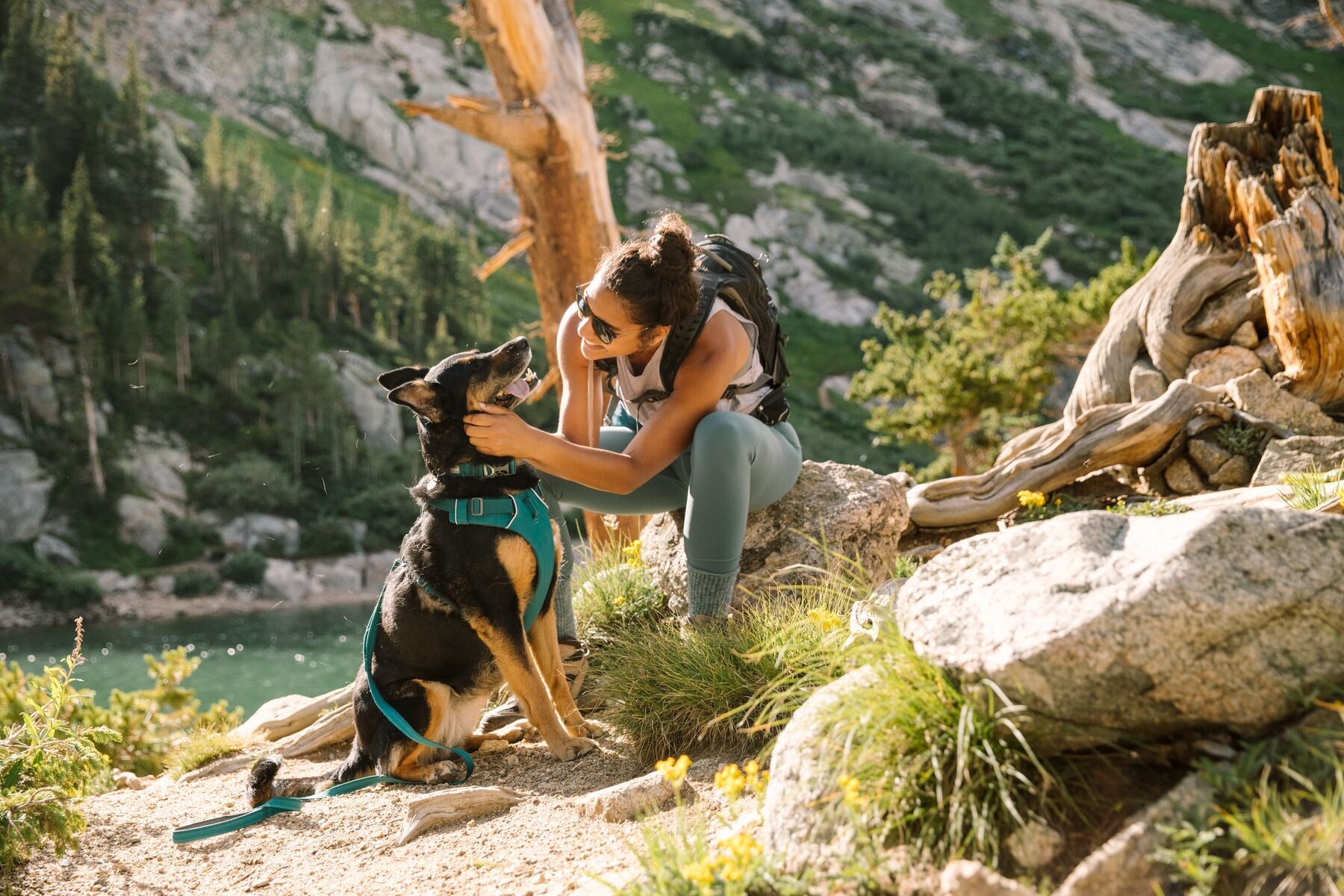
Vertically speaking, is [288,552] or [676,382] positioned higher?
[676,382]

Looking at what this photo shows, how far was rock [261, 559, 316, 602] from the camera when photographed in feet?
127

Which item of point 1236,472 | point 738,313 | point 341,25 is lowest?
point 1236,472

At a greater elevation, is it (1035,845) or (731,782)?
(1035,845)

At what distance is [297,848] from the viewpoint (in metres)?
3.69

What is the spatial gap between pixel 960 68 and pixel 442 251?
190 ft

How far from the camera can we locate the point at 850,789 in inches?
92.5

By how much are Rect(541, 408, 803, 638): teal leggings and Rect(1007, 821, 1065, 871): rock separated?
2.12 metres

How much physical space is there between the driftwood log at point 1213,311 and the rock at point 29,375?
46614 millimetres

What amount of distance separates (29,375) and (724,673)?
48.9 metres

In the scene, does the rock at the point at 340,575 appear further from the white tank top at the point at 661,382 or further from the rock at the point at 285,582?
the white tank top at the point at 661,382

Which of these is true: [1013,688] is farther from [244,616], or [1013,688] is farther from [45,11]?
[45,11]

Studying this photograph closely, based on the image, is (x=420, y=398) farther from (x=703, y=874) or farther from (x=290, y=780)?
(x=703, y=874)

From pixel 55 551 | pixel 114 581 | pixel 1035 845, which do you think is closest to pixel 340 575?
pixel 114 581

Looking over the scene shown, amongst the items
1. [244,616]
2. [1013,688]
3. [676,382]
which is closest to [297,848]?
[676,382]
